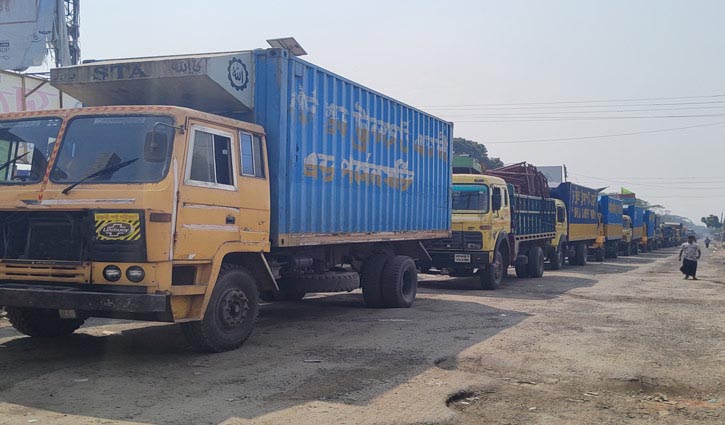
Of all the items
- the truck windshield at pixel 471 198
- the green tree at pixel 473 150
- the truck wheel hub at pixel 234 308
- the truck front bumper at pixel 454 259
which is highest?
the green tree at pixel 473 150

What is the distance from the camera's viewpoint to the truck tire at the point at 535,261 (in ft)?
62.1

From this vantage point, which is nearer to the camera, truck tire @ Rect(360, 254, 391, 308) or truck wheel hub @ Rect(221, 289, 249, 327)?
truck wheel hub @ Rect(221, 289, 249, 327)

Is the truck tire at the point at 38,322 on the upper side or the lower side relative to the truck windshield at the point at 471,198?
lower

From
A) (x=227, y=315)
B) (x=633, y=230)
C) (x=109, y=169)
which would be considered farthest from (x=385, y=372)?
(x=633, y=230)

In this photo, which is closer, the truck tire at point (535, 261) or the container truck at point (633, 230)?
the truck tire at point (535, 261)

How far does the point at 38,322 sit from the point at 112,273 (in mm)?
2096

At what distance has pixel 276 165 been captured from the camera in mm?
7906

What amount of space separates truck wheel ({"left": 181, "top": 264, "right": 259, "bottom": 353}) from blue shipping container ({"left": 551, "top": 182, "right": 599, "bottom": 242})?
1798 centimetres

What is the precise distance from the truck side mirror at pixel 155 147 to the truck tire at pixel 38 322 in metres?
2.39

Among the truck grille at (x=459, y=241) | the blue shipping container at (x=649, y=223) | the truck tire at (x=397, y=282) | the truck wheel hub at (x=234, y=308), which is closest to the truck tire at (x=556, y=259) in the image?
the truck grille at (x=459, y=241)

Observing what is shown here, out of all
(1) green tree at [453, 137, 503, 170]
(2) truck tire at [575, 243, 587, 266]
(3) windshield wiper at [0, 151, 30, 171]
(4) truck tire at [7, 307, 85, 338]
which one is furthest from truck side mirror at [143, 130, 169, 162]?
(1) green tree at [453, 137, 503, 170]

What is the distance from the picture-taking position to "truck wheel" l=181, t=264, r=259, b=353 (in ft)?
22.3

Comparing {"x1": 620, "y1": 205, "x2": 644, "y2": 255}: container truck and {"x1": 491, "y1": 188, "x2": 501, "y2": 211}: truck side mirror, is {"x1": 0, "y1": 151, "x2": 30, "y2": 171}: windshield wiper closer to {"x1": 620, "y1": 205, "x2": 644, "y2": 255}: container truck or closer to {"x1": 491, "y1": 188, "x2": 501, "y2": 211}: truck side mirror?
{"x1": 491, "y1": 188, "x2": 501, "y2": 211}: truck side mirror

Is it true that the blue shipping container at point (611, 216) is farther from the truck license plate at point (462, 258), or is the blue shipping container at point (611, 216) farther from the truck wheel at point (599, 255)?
the truck license plate at point (462, 258)
